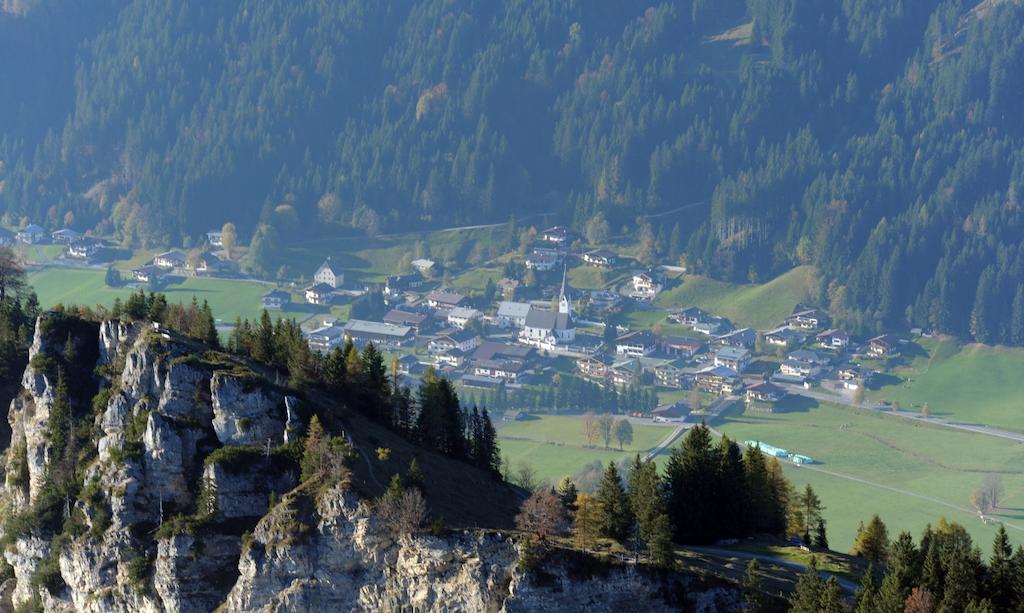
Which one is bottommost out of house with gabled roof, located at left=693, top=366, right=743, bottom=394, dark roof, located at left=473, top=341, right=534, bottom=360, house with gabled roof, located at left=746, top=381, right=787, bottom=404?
house with gabled roof, located at left=746, top=381, right=787, bottom=404

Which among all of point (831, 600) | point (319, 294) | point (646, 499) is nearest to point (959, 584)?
point (831, 600)

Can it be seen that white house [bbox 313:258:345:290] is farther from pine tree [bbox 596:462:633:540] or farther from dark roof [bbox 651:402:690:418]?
pine tree [bbox 596:462:633:540]

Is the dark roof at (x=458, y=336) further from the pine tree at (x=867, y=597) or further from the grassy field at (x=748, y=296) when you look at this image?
the pine tree at (x=867, y=597)

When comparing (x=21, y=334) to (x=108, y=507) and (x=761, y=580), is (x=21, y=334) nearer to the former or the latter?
(x=108, y=507)

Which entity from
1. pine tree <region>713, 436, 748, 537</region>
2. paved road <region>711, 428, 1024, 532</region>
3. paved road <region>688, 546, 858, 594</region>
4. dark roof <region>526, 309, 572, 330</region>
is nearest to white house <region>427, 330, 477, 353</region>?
dark roof <region>526, 309, 572, 330</region>

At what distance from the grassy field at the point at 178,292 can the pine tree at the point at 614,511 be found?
12350 cm

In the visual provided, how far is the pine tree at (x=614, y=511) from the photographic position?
2276 inches

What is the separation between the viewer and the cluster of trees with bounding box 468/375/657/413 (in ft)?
491

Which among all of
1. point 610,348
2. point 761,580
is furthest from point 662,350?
point 761,580

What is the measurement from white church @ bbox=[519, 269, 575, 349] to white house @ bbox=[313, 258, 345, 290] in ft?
104

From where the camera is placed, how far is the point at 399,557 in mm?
52531

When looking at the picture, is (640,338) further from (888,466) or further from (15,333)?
(15,333)

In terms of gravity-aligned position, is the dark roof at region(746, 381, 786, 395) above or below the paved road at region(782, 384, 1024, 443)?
above

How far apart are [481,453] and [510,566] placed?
1950 centimetres
